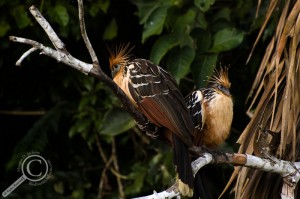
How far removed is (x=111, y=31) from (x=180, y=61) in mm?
969

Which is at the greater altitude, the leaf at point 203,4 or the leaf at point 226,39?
the leaf at point 203,4

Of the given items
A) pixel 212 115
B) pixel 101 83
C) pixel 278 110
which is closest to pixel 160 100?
pixel 212 115

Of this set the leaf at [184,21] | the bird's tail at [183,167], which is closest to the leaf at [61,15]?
the leaf at [184,21]

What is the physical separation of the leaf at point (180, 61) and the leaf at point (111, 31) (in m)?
0.81

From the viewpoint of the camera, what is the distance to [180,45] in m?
4.90

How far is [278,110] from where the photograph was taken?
3.83 metres

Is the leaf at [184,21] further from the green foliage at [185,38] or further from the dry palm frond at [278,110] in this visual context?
the dry palm frond at [278,110]

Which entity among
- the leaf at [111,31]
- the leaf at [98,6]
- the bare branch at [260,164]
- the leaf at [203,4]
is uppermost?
the leaf at [203,4]

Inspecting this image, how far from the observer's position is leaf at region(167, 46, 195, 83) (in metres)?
4.77

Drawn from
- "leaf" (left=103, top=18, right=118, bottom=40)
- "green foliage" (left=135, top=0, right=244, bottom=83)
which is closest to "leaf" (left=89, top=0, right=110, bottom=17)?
"leaf" (left=103, top=18, right=118, bottom=40)

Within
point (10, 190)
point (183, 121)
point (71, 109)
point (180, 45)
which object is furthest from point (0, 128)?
point (183, 121)

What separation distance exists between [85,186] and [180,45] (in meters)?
1.59

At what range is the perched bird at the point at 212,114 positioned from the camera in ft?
13.3

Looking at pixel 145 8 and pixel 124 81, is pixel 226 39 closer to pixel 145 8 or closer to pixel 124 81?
pixel 145 8
